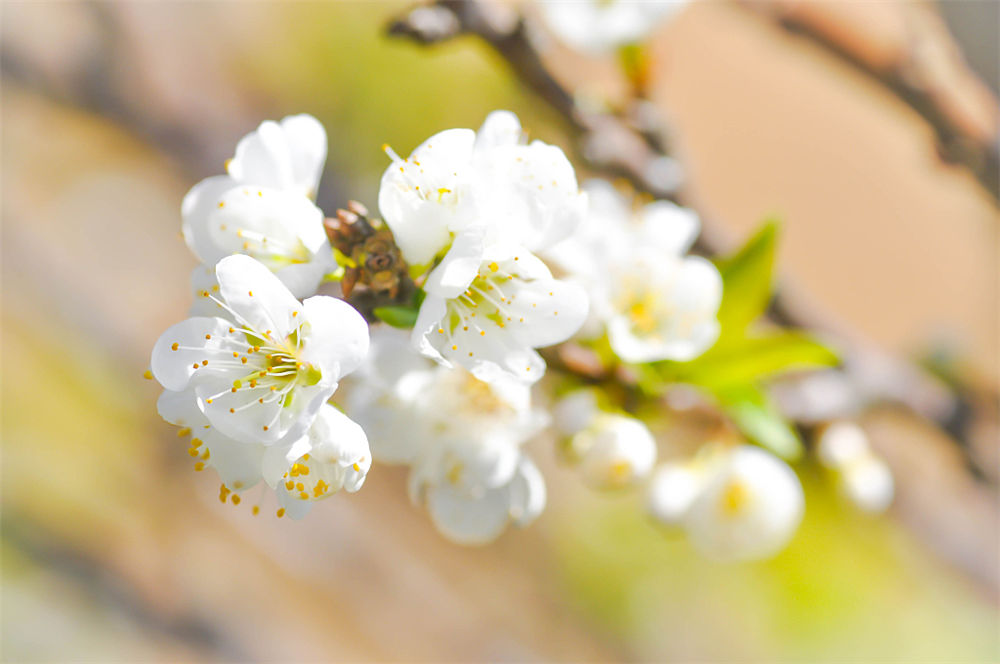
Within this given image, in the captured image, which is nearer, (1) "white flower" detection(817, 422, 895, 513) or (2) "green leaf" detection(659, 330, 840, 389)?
(2) "green leaf" detection(659, 330, 840, 389)

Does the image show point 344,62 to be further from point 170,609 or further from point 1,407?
point 170,609

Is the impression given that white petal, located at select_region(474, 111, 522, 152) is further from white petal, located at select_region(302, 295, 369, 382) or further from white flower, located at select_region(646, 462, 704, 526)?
white flower, located at select_region(646, 462, 704, 526)

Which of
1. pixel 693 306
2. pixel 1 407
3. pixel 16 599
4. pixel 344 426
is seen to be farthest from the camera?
pixel 1 407

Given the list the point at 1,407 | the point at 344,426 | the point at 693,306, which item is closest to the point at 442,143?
the point at 344,426

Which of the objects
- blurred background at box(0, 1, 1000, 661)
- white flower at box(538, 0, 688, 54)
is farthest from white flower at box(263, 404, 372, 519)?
blurred background at box(0, 1, 1000, 661)

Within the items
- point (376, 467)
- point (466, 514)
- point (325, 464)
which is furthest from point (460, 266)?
point (376, 467)
